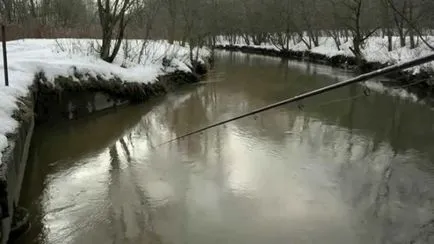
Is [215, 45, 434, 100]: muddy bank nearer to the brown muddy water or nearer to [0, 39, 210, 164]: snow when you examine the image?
the brown muddy water

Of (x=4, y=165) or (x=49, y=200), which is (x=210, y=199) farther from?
(x=4, y=165)

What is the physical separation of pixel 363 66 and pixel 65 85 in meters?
16.2

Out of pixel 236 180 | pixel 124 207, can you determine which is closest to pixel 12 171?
pixel 124 207

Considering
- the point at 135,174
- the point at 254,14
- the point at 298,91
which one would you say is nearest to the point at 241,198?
the point at 135,174

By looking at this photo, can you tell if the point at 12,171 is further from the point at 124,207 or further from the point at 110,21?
the point at 110,21

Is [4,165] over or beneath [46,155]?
over

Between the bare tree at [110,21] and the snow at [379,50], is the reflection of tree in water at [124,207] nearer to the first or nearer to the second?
the bare tree at [110,21]

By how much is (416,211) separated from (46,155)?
5775mm

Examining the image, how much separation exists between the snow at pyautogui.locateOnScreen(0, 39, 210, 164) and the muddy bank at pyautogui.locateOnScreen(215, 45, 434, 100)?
606 cm

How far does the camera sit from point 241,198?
547 centimetres

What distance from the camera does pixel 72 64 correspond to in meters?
10.7

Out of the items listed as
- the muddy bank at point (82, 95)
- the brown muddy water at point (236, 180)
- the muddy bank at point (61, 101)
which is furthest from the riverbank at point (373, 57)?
the muddy bank at point (82, 95)

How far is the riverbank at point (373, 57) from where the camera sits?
14.0 meters

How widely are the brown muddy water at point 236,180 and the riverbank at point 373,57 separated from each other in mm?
1444
